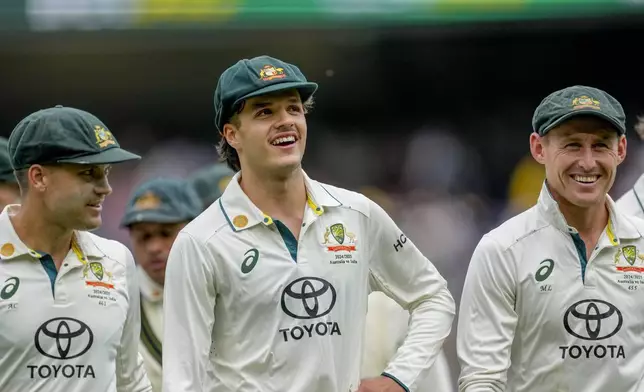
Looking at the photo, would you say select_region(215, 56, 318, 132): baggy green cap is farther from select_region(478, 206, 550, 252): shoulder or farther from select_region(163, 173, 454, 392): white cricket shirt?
select_region(478, 206, 550, 252): shoulder

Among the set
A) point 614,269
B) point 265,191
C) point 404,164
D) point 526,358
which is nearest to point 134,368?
point 265,191

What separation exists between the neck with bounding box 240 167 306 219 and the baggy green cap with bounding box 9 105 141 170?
0.43 m

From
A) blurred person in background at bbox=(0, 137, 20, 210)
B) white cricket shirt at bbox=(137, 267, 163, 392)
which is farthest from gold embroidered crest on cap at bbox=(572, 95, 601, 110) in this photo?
blurred person in background at bbox=(0, 137, 20, 210)

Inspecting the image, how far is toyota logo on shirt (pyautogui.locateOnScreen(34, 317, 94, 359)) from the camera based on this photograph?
4.94m

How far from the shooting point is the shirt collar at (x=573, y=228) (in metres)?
5.11

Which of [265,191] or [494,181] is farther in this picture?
[494,181]

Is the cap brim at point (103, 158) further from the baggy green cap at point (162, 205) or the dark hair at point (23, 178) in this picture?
the baggy green cap at point (162, 205)

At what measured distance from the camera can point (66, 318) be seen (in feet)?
16.5

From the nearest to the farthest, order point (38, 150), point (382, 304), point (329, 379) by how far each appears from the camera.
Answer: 1. point (329, 379)
2. point (38, 150)
3. point (382, 304)

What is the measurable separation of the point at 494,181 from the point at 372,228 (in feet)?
17.0

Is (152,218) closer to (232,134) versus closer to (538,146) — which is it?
(232,134)

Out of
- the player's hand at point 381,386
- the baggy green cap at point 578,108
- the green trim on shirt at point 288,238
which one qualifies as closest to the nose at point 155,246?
the green trim on shirt at point 288,238

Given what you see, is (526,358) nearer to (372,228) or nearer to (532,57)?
(372,228)

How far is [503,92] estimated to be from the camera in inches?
406
